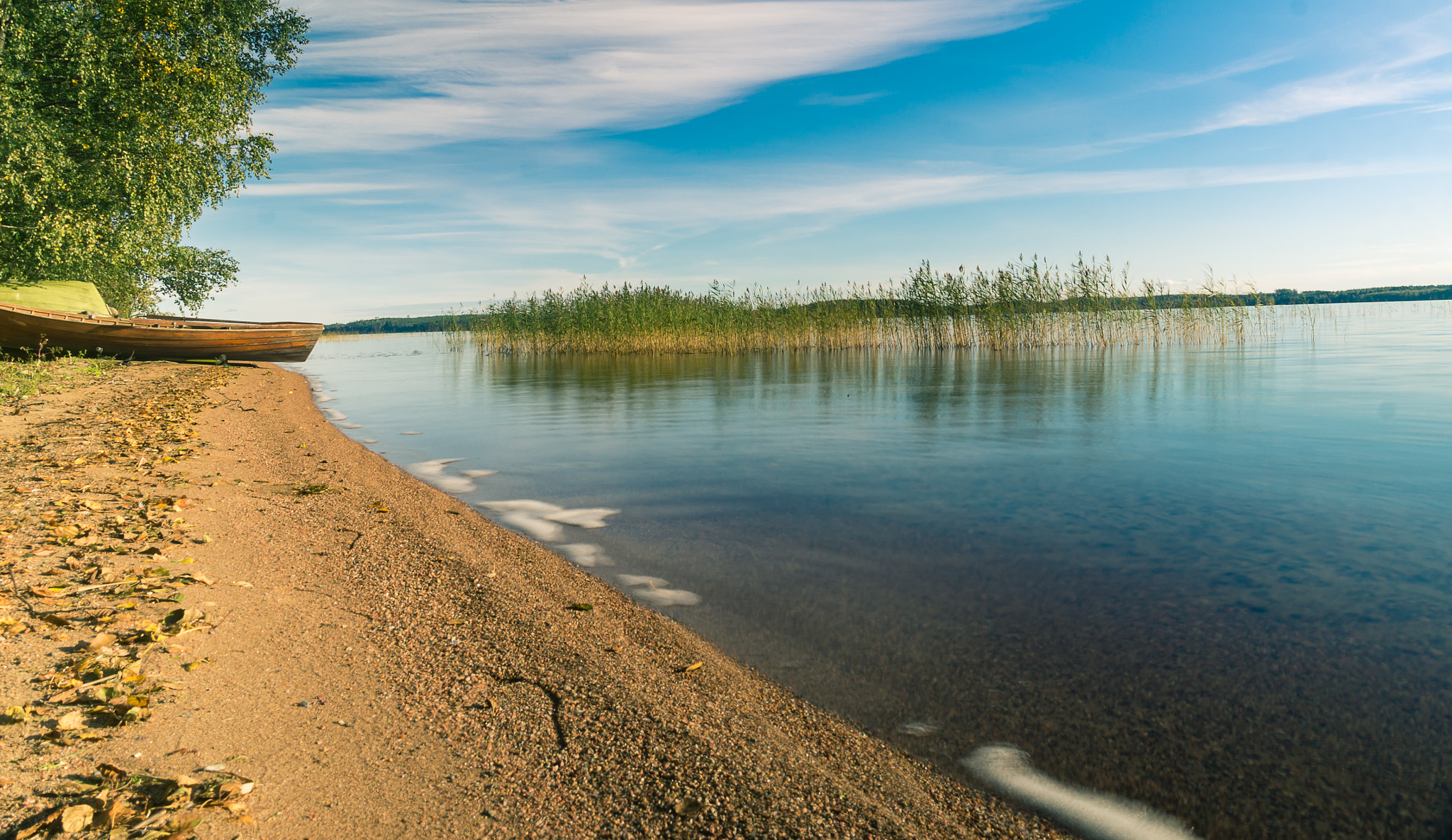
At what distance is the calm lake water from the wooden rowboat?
10.4 meters

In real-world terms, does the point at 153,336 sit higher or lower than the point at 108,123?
lower

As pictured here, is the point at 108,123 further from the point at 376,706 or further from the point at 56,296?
the point at 376,706

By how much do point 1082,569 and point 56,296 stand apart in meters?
25.1

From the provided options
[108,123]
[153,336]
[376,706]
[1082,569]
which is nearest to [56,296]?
[153,336]

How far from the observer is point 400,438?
13117 mm

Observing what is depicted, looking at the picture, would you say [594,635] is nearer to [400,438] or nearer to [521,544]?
[521,544]

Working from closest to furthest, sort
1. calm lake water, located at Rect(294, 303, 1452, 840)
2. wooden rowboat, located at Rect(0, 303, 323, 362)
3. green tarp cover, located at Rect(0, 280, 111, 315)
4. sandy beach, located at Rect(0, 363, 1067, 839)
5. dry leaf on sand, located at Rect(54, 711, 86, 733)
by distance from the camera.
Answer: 1. sandy beach, located at Rect(0, 363, 1067, 839)
2. dry leaf on sand, located at Rect(54, 711, 86, 733)
3. calm lake water, located at Rect(294, 303, 1452, 840)
4. wooden rowboat, located at Rect(0, 303, 323, 362)
5. green tarp cover, located at Rect(0, 280, 111, 315)

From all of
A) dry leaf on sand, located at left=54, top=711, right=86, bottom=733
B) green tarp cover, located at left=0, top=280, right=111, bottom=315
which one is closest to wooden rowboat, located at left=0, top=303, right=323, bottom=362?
green tarp cover, located at left=0, top=280, right=111, bottom=315

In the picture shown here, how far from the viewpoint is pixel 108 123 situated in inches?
641

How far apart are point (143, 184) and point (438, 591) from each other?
17.3 metres

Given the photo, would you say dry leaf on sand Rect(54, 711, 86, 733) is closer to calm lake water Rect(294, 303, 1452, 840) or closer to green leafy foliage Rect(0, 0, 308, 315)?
calm lake water Rect(294, 303, 1452, 840)

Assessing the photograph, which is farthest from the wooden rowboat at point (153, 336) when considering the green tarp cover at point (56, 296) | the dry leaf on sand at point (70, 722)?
the dry leaf on sand at point (70, 722)

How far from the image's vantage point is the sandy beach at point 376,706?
7.84 feet

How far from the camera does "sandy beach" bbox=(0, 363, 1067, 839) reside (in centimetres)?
239
